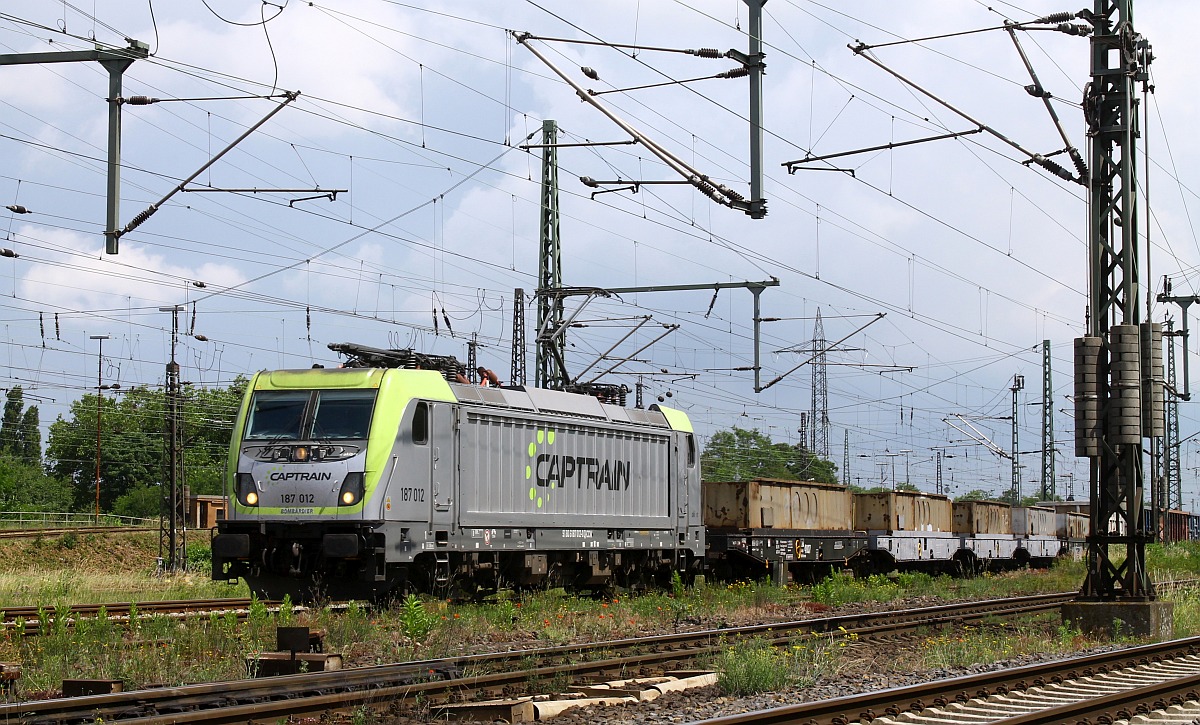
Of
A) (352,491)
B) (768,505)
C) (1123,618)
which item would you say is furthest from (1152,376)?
(352,491)

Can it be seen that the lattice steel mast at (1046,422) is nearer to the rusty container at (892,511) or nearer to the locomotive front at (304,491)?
the rusty container at (892,511)

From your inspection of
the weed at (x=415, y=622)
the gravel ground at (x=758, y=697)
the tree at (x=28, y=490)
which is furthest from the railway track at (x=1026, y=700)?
the tree at (x=28, y=490)

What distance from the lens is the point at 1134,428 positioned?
17.8 meters

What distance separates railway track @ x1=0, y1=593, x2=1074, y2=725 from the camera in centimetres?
987

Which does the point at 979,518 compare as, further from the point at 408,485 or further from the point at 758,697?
the point at 758,697

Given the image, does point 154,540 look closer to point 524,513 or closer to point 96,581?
point 96,581

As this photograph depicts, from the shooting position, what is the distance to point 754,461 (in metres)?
90.4

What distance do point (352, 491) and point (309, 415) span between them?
1.44 metres

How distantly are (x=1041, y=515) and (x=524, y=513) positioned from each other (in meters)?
29.6

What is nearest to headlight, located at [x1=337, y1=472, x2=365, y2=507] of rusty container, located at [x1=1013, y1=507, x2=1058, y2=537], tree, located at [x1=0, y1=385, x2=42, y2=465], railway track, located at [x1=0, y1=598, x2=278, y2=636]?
railway track, located at [x1=0, y1=598, x2=278, y2=636]

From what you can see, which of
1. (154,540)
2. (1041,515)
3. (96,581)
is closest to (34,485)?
(154,540)

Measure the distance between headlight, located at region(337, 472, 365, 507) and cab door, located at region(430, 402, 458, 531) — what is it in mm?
1415

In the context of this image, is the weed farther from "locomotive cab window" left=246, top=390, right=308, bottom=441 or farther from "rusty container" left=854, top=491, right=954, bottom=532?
"rusty container" left=854, top=491, right=954, bottom=532

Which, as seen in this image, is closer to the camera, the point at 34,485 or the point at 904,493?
the point at 904,493
